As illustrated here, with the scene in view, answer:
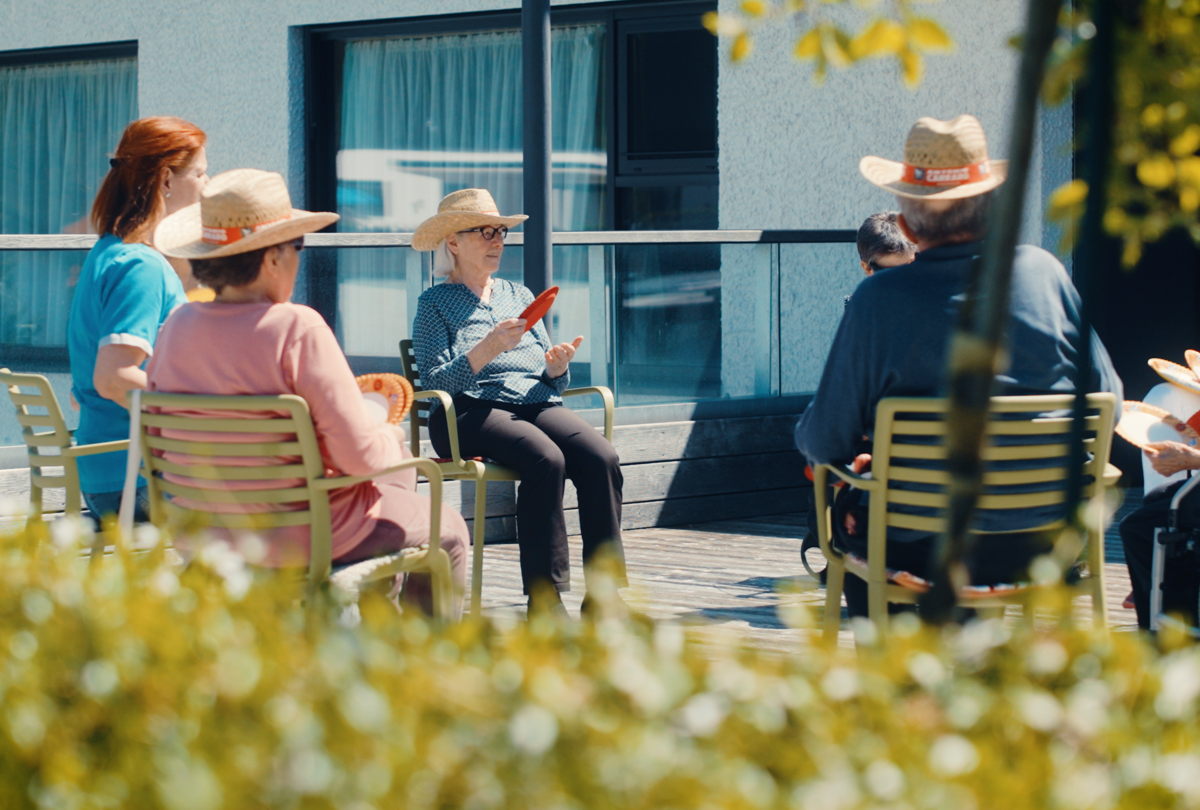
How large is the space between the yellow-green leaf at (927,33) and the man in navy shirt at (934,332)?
4.88 feet

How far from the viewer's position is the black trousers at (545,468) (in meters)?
4.51

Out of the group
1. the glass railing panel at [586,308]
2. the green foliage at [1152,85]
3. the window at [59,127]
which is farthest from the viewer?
the window at [59,127]

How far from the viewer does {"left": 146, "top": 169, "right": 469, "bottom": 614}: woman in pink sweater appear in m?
2.96

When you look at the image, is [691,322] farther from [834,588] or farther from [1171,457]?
[834,588]

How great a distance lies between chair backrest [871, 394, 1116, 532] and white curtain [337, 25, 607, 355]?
641cm

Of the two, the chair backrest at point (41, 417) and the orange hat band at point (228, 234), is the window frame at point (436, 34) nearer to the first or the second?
the chair backrest at point (41, 417)

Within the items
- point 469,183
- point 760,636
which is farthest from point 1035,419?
point 469,183

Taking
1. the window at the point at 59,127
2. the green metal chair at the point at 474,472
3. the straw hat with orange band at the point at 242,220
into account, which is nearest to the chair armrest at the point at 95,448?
the straw hat with orange band at the point at 242,220

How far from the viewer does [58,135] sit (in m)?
11.3

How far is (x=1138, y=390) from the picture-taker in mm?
7883

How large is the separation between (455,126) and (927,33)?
8742mm

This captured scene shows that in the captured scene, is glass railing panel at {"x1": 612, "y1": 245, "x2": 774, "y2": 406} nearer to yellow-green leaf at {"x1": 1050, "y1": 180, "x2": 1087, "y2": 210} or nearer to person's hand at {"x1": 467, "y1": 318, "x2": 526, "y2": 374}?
person's hand at {"x1": 467, "y1": 318, "x2": 526, "y2": 374}

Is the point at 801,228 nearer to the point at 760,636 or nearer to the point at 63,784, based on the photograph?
the point at 760,636

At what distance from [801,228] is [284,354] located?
5.56m
